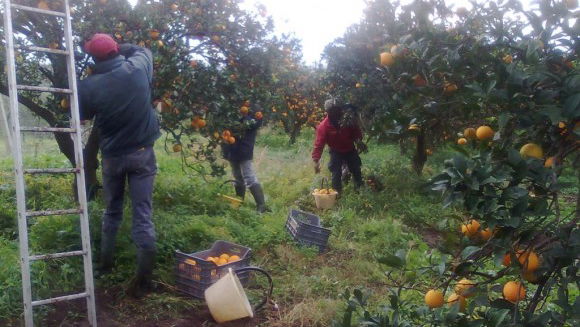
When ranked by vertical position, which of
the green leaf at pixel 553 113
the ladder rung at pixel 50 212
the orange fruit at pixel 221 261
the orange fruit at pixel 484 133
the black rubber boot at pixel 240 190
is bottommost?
the orange fruit at pixel 221 261

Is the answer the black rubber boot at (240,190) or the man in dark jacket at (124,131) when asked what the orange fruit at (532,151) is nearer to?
the man in dark jacket at (124,131)

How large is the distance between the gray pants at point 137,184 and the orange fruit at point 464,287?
8.28 feet

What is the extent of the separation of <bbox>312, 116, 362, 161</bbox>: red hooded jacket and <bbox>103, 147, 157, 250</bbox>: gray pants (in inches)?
165

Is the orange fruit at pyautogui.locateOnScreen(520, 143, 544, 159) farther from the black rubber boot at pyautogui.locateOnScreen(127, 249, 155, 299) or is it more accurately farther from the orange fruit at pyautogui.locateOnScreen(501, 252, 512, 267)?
the black rubber boot at pyautogui.locateOnScreen(127, 249, 155, 299)

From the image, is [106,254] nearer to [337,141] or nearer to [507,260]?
[507,260]

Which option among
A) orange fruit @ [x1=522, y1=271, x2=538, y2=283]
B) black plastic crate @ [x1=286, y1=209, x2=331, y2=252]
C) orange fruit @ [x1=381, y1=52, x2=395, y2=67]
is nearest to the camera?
orange fruit @ [x1=522, y1=271, x2=538, y2=283]

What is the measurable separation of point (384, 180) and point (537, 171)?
22.7ft

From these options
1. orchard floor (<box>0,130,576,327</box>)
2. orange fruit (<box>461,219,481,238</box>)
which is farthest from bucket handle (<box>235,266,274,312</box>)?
orange fruit (<box>461,219,481,238</box>)

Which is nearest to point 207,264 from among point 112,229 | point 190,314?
point 190,314

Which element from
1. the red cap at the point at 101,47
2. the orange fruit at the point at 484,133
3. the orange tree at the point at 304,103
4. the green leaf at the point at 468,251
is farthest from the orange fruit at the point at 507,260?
the orange tree at the point at 304,103

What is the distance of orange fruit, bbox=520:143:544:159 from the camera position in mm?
1823

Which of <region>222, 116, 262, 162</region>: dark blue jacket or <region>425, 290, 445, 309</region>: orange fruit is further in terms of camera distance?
<region>222, 116, 262, 162</region>: dark blue jacket

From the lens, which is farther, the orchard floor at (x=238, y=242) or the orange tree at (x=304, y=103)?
the orange tree at (x=304, y=103)

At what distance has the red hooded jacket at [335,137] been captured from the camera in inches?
316
